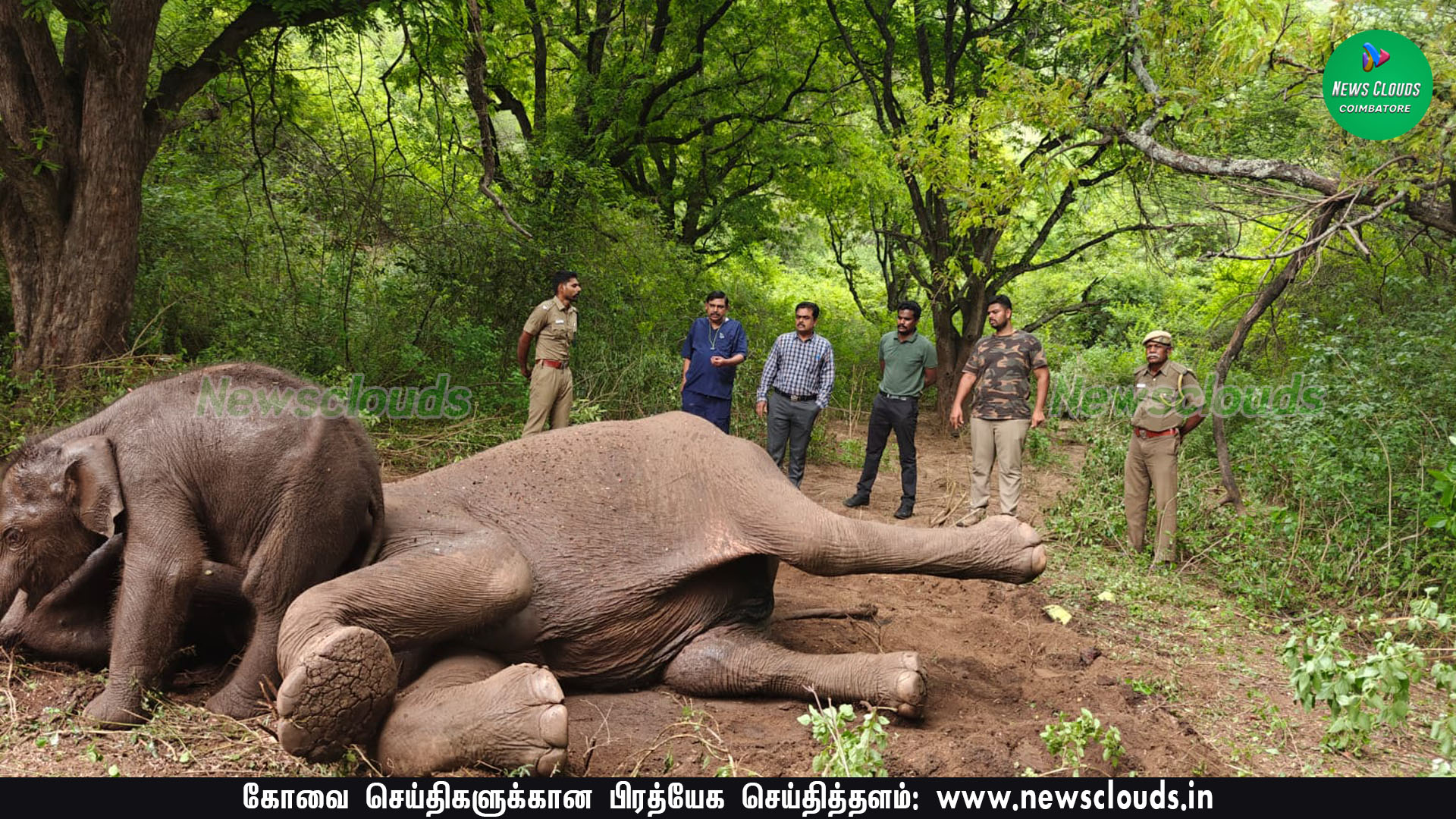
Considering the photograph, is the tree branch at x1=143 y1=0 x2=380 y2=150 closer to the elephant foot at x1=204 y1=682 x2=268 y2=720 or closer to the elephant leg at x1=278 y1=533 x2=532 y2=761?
the elephant leg at x1=278 y1=533 x2=532 y2=761

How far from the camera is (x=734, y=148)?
54.4 feet

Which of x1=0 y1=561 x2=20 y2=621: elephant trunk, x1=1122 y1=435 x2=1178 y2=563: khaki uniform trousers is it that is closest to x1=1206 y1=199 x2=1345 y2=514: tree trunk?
x1=1122 y1=435 x2=1178 y2=563: khaki uniform trousers

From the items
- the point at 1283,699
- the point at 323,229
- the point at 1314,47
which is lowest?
the point at 1283,699

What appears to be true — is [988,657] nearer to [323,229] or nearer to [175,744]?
[175,744]

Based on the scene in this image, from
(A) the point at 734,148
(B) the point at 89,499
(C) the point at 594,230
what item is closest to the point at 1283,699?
(B) the point at 89,499

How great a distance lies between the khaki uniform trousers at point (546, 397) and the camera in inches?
320

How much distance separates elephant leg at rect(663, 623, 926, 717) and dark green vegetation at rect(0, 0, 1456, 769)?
110 inches

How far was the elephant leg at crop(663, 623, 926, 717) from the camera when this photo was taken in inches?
145

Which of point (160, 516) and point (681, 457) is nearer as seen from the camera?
point (160, 516)

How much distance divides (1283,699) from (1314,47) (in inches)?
195

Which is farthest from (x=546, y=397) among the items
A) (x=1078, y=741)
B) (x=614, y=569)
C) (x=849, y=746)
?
(x=1078, y=741)

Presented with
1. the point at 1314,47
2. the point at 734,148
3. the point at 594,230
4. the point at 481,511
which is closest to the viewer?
the point at 481,511

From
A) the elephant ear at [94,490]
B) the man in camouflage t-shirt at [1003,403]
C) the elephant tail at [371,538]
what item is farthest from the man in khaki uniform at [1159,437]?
the elephant ear at [94,490]

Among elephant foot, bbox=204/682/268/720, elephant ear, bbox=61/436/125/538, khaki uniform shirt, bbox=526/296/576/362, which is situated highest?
khaki uniform shirt, bbox=526/296/576/362
